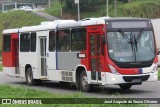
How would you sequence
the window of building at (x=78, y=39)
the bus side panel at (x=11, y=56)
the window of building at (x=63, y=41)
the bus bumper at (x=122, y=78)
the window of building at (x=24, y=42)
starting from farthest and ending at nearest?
the bus side panel at (x=11, y=56) → the window of building at (x=24, y=42) → the window of building at (x=63, y=41) → the window of building at (x=78, y=39) → the bus bumper at (x=122, y=78)

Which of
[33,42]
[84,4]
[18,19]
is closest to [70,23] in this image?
[33,42]

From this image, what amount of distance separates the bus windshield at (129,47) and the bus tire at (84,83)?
1.89m

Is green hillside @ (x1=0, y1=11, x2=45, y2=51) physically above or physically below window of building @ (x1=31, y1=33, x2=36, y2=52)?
above

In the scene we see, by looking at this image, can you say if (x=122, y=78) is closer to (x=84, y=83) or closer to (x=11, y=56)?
(x=84, y=83)

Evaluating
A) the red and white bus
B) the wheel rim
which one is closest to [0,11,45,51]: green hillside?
the red and white bus

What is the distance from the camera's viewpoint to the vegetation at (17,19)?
92456mm

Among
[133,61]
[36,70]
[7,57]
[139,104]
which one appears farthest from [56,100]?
[7,57]

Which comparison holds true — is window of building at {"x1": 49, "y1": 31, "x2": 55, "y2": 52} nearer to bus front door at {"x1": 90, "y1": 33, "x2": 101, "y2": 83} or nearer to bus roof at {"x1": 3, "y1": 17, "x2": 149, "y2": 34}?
bus roof at {"x1": 3, "y1": 17, "x2": 149, "y2": 34}

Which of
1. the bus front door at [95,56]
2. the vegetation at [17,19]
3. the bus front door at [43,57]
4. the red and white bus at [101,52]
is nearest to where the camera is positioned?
the red and white bus at [101,52]

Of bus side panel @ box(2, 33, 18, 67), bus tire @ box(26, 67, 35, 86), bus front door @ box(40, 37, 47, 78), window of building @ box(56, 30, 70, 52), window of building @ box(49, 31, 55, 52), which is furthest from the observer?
bus side panel @ box(2, 33, 18, 67)

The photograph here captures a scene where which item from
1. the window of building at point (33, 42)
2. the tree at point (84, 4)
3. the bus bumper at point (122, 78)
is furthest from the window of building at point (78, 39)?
the tree at point (84, 4)

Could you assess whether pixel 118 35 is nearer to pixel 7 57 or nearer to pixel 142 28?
pixel 142 28

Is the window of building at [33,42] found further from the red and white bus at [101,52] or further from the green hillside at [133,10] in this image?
the green hillside at [133,10]

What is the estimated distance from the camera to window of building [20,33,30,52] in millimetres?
25797
